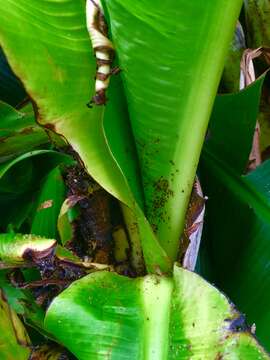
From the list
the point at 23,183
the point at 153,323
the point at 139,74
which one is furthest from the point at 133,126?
the point at 23,183

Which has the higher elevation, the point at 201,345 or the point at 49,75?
the point at 49,75

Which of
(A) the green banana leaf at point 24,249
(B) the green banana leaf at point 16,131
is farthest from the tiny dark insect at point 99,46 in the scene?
(B) the green banana leaf at point 16,131

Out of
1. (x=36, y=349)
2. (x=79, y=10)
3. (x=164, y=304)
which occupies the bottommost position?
(x=36, y=349)

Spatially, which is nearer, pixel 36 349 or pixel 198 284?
pixel 198 284

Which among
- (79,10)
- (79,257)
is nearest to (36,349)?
(79,257)

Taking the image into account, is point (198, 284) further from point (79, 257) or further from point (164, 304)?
point (79, 257)

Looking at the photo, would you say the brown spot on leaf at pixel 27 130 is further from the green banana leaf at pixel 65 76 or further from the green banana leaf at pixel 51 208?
the green banana leaf at pixel 65 76
